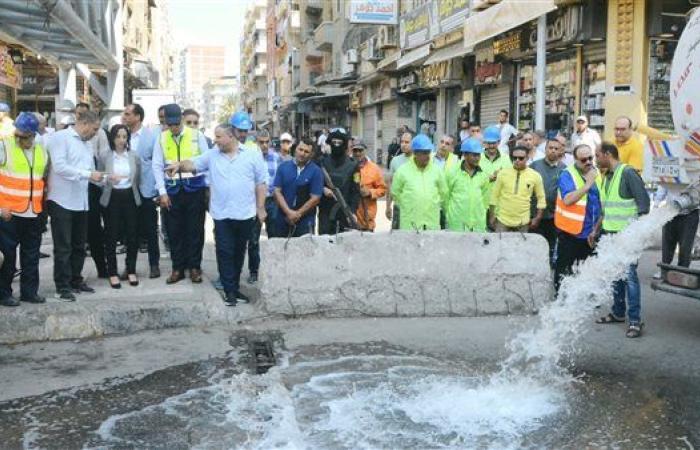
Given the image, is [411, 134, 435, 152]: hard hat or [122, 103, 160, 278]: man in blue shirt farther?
[122, 103, 160, 278]: man in blue shirt

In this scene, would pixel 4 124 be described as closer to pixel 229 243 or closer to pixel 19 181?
pixel 19 181

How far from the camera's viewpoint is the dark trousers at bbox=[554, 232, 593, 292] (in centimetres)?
762

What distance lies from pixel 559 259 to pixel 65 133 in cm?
493

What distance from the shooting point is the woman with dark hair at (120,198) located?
7.91m

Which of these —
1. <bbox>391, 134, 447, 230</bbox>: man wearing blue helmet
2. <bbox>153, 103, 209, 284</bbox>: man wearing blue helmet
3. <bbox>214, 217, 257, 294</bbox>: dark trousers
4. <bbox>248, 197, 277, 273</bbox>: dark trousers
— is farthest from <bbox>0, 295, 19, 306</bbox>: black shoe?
<bbox>391, 134, 447, 230</bbox>: man wearing blue helmet

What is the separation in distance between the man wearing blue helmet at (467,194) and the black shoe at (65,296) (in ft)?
12.9

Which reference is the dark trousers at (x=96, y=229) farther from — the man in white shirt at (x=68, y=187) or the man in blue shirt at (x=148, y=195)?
the man in white shirt at (x=68, y=187)

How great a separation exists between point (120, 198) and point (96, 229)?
52 centimetres

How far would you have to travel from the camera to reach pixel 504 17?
14516mm

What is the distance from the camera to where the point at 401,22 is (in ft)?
89.5

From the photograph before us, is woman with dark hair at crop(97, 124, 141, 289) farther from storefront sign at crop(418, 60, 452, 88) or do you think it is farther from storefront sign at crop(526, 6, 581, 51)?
storefront sign at crop(418, 60, 452, 88)

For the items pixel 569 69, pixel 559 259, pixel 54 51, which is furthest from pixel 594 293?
pixel 54 51

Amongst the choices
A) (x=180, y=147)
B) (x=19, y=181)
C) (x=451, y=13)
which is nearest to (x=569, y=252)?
(x=180, y=147)

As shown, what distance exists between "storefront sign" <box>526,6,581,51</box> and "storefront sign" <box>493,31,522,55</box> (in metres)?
1.49
